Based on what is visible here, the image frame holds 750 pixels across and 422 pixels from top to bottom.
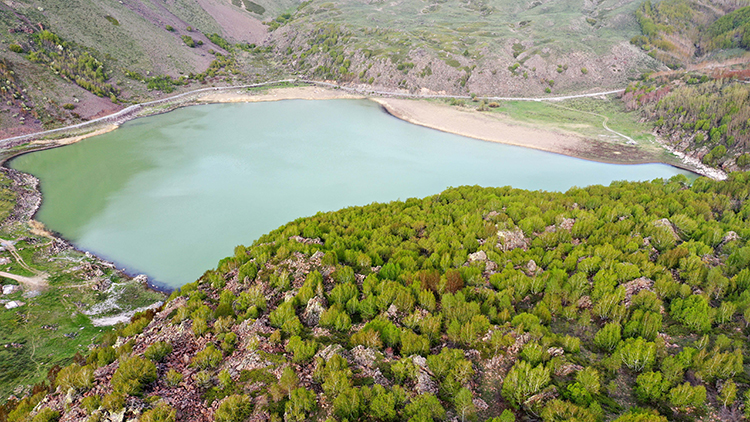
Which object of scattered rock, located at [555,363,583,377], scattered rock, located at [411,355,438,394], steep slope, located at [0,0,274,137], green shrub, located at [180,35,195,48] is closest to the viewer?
scattered rock, located at [411,355,438,394]

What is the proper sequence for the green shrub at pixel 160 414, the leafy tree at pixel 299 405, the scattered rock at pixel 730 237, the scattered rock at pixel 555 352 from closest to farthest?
1. the green shrub at pixel 160 414
2. the leafy tree at pixel 299 405
3. the scattered rock at pixel 555 352
4. the scattered rock at pixel 730 237

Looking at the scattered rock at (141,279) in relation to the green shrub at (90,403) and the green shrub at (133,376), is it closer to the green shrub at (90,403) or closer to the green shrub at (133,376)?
the green shrub at (133,376)

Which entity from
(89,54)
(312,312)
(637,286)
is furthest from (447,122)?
(89,54)

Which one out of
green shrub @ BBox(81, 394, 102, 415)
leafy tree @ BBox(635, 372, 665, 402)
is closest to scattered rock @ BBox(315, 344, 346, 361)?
green shrub @ BBox(81, 394, 102, 415)

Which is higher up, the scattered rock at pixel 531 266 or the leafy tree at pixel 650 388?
the scattered rock at pixel 531 266

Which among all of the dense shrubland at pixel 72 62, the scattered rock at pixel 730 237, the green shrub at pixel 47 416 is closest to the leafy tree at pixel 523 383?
the green shrub at pixel 47 416

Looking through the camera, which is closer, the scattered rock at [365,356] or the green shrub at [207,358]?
the scattered rock at [365,356]

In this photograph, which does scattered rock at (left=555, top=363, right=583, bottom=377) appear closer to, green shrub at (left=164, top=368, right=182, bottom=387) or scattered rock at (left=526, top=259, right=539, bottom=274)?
scattered rock at (left=526, top=259, right=539, bottom=274)
